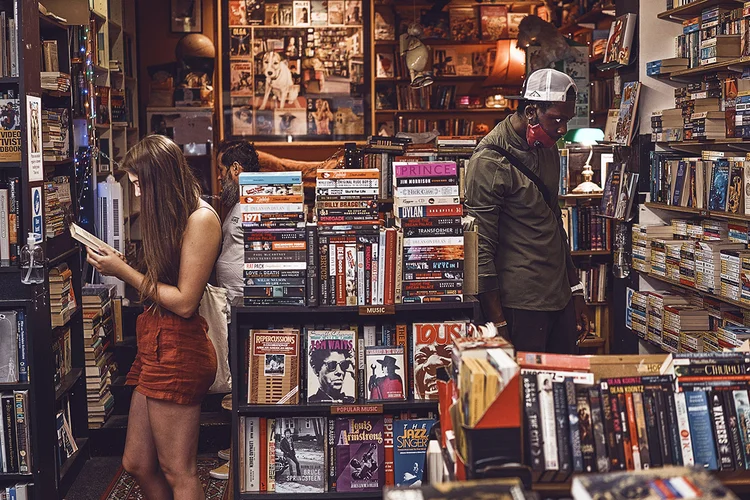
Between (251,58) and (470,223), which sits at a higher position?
(251,58)

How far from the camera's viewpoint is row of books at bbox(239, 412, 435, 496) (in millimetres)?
3529

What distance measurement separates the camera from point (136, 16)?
9.48 metres

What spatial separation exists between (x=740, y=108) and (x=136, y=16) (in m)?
6.74

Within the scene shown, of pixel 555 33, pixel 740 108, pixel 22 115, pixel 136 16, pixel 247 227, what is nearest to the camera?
pixel 247 227

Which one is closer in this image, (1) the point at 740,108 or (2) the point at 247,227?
(2) the point at 247,227

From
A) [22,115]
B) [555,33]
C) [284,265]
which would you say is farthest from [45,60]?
[555,33]

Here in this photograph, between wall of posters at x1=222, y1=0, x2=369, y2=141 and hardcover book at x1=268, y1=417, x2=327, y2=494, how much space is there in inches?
253

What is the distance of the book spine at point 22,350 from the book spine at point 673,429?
109 inches

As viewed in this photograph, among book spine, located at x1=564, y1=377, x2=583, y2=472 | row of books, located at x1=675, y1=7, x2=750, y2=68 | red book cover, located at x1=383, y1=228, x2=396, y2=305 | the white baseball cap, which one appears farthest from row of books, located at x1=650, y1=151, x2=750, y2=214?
book spine, located at x1=564, y1=377, x2=583, y2=472

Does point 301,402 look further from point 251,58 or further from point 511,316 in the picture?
point 251,58

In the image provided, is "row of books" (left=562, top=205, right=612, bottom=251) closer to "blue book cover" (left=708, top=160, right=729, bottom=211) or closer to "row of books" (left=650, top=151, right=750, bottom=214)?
"row of books" (left=650, top=151, right=750, bottom=214)

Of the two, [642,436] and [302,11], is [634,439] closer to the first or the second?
[642,436]

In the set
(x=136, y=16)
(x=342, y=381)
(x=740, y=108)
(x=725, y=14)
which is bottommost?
(x=342, y=381)

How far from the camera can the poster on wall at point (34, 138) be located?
3895mm
